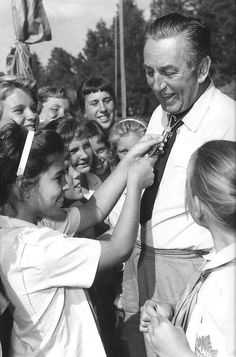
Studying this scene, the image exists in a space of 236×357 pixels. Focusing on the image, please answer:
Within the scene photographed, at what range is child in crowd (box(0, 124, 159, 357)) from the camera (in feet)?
6.64

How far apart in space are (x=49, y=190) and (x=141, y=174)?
Answer: 39cm

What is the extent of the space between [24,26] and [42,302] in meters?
4.24

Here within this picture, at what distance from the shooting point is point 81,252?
2061mm

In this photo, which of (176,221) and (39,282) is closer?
(39,282)

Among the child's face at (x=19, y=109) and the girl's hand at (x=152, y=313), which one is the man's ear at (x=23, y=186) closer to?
the girl's hand at (x=152, y=313)

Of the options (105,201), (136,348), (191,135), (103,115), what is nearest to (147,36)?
(191,135)

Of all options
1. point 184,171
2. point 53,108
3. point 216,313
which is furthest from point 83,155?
point 216,313

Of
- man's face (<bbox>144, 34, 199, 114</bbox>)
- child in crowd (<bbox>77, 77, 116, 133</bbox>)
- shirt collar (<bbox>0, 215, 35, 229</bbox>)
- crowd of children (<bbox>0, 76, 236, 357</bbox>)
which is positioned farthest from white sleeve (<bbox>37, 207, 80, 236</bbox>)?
child in crowd (<bbox>77, 77, 116, 133</bbox>)

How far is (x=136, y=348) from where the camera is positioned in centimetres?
288

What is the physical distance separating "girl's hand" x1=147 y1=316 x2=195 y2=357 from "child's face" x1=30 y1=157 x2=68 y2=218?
0.73 m

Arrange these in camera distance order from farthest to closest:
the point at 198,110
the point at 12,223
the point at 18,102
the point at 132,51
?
the point at 132,51 < the point at 18,102 < the point at 198,110 < the point at 12,223

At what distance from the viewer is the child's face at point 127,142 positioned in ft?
12.0

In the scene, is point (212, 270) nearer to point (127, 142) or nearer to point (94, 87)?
point (127, 142)

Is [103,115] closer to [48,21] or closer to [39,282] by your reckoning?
[48,21]
